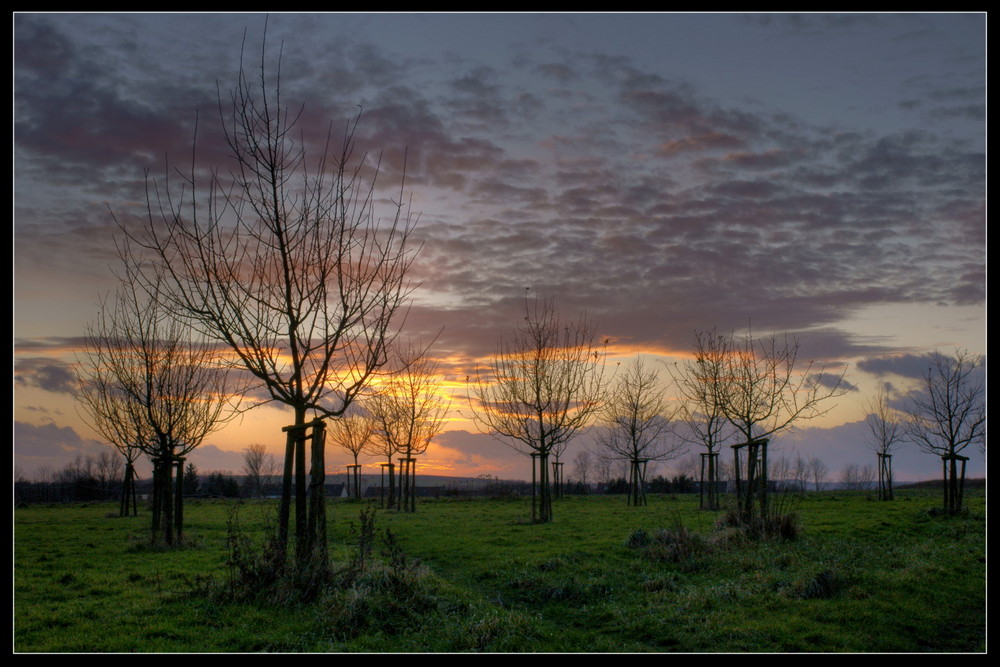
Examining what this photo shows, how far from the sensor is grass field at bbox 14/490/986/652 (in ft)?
25.5

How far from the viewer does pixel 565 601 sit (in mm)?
10211

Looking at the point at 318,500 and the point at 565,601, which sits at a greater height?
the point at 318,500

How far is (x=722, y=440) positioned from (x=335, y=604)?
25143 mm

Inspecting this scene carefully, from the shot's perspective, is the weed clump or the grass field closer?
the grass field

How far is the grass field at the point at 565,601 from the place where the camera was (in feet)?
25.5

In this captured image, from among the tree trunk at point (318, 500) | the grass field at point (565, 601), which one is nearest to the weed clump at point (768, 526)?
the grass field at point (565, 601)

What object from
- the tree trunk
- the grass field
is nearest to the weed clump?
the grass field

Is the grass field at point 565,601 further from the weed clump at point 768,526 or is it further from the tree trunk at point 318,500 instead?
the tree trunk at point 318,500

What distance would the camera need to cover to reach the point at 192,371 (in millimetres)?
17594

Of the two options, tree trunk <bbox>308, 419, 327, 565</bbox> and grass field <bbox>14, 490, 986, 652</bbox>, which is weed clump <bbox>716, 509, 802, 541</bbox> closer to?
grass field <bbox>14, 490, 986, 652</bbox>

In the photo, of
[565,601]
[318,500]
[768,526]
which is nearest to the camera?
[318,500]

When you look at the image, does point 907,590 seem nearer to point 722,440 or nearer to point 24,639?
point 24,639

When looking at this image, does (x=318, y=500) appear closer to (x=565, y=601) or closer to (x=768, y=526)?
(x=565, y=601)

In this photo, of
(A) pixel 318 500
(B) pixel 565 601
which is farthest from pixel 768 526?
(A) pixel 318 500
